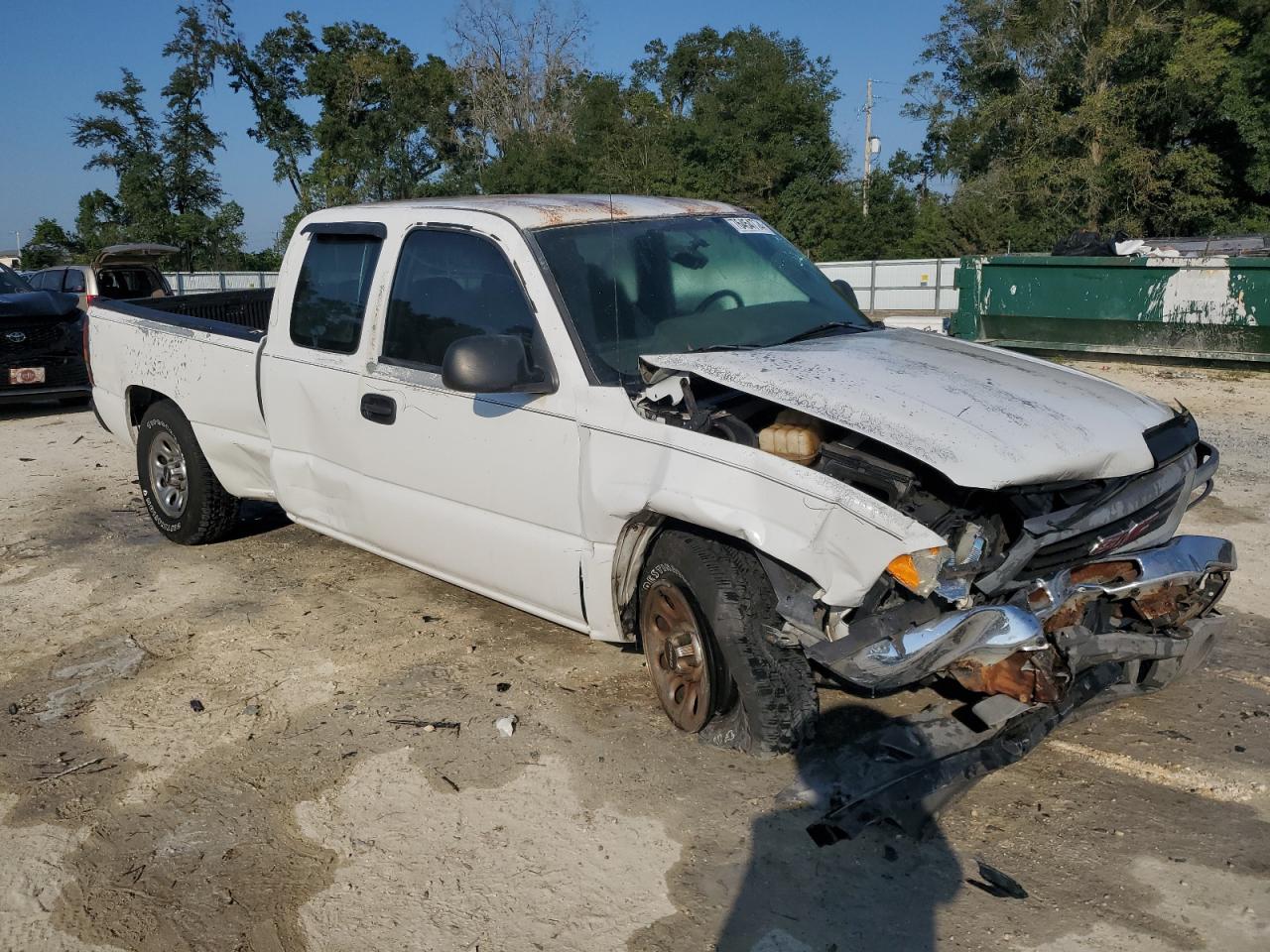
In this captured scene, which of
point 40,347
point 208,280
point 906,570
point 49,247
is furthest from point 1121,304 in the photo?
point 49,247

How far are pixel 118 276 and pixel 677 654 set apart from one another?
14756mm

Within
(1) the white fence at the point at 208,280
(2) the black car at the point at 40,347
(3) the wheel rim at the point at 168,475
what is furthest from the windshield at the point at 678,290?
(1) the white fence at the point at 208,280

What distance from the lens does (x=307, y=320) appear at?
17.1 ft

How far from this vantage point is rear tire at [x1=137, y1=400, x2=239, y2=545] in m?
6.19

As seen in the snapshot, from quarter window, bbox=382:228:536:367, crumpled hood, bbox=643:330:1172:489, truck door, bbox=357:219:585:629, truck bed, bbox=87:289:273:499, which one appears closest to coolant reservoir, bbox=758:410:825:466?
crumpled hood, bbox=643:330:1172:489

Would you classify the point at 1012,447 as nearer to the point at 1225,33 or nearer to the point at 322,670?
the point at 322,670

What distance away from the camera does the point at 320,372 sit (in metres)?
5.04

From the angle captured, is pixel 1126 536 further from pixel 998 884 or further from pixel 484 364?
pixel 484 364

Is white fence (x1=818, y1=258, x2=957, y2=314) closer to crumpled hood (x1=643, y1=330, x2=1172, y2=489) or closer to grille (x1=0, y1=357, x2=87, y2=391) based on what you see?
grille (x1=0, y1=357, x2=87, y2=391)

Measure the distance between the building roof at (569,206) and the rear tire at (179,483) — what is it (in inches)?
73.6

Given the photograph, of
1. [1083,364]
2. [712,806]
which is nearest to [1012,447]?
[712,806]

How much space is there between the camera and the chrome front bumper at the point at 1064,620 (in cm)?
313

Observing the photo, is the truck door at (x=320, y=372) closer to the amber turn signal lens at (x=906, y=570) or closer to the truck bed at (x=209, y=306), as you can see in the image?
the truck bed at (x=209, y=306)

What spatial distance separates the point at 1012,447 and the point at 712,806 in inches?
57.5
